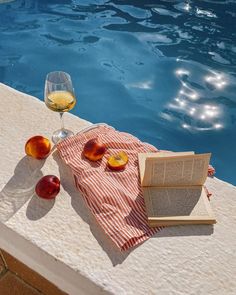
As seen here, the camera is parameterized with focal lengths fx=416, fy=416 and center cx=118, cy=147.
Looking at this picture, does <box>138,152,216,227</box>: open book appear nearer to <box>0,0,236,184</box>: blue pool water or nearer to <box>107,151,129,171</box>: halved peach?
<box>107,151,129,171</box>: halved peach

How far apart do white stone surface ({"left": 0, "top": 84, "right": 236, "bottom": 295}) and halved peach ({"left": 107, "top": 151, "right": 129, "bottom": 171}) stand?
193 millimetres

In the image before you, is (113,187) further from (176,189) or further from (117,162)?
(176,189)

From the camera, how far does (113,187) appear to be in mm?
1690

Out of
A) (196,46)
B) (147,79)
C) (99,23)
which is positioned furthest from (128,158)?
(99,23)

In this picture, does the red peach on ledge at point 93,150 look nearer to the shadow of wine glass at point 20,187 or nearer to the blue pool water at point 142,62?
the shadow of wine glass at point 20,187

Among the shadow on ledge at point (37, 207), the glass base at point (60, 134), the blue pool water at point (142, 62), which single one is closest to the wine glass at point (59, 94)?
the glass base at point (60, 134)

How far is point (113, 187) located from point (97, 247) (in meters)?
0.28

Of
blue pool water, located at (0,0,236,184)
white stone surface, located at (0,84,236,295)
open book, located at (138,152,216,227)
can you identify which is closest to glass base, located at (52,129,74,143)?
white stone surface, located at (0,84,236,295)

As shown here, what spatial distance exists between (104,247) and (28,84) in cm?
288

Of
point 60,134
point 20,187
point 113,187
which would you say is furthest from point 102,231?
point 60,134

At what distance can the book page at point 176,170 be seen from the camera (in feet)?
5.27

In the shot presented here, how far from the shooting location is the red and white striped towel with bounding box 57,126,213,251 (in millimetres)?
1531

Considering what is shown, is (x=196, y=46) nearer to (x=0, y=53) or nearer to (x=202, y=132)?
(x=202, y=132)

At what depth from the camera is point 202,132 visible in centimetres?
355
